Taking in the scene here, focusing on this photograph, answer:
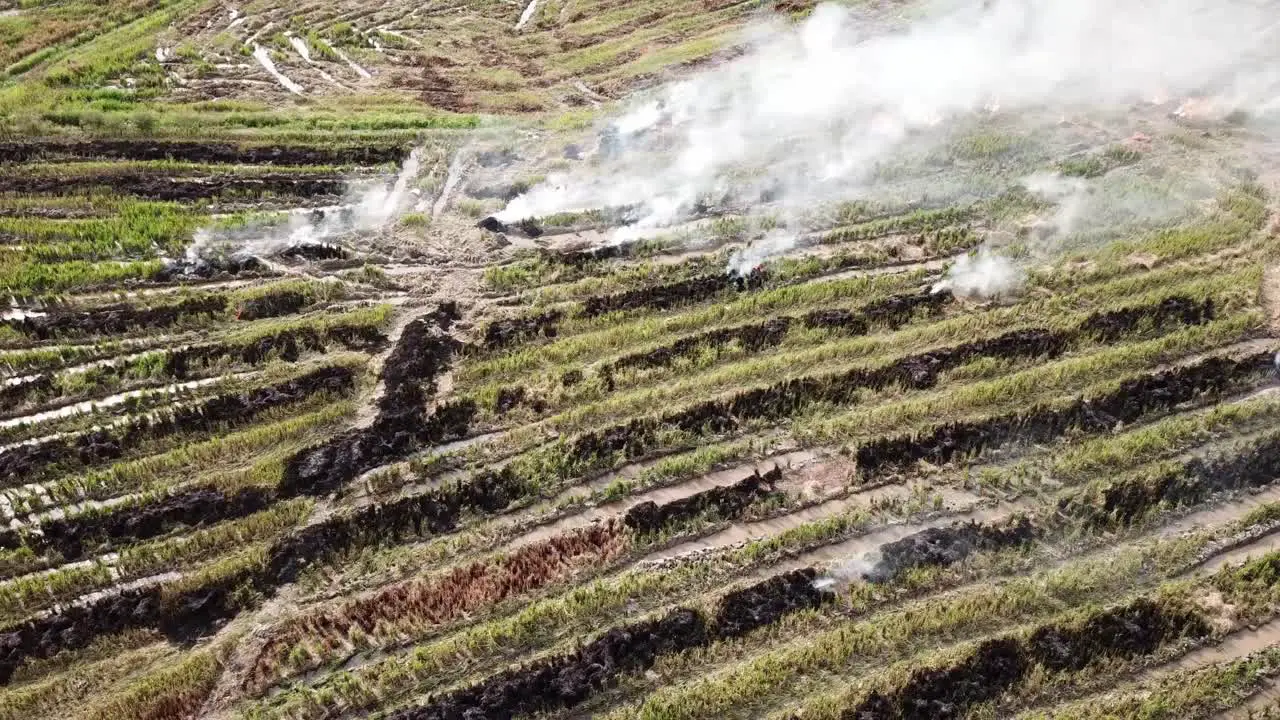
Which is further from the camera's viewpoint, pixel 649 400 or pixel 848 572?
pixel 649 400

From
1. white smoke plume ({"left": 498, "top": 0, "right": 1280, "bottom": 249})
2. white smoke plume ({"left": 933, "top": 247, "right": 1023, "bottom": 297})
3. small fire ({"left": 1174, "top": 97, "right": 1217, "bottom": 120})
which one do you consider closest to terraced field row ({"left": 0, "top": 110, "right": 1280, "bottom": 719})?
white smoke plume ({"left": 933, "top": 247, "right": 1023, "bottom": 297})

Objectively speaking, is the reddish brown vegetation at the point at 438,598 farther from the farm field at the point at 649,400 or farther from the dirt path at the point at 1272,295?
the dirt path at the point at 1272,295

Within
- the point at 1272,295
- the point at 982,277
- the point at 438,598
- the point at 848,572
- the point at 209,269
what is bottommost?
the point at 848,572

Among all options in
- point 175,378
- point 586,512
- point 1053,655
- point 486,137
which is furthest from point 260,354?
point 1053,655

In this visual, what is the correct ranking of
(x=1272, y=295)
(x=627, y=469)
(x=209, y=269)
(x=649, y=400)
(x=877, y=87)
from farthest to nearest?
(x=877, y=87), (x=209, y=269), (x=1272, y=295), (x=649, y=400), (x=627, y=469)

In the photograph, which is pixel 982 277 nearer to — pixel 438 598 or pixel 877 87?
pixel 877 87

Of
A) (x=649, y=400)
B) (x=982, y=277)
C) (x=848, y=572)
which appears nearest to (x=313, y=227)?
(x=649, y=400)

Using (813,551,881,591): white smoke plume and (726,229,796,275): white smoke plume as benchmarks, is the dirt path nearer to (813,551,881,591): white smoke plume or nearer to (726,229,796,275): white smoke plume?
(726,229,796,275): white smoke plume
